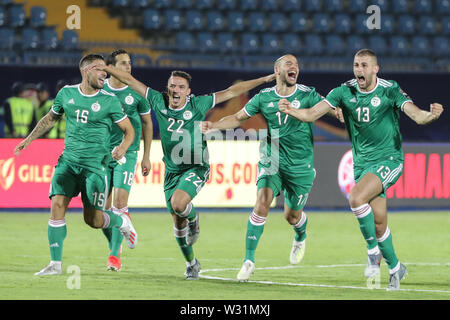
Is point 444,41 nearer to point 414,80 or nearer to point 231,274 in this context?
point 414,80

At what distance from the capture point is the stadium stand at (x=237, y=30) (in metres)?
20.8

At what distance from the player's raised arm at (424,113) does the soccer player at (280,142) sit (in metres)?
1.45

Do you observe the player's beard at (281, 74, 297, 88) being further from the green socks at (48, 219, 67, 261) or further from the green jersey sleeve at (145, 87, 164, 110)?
the green socks at (48, 219, 67, 261)

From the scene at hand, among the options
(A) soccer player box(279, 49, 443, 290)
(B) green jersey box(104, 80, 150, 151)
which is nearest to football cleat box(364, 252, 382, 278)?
(A) soccer player box(279, 49, 443, 290)

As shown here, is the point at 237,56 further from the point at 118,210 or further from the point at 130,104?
the point at 118,210

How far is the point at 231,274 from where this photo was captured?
9.66 meters

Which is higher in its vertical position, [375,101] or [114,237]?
[375,101]

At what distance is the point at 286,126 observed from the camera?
9797 mm

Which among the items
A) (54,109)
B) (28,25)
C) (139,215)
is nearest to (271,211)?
(139,215)

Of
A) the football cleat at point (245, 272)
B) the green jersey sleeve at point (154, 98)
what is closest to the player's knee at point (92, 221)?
the green jersey sleeve at point (154, 98)

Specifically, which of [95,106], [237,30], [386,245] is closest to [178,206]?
→ [95,106]

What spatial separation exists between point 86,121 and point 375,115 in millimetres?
2828

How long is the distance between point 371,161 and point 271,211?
30.1 feet

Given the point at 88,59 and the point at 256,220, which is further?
the point at 256,220
